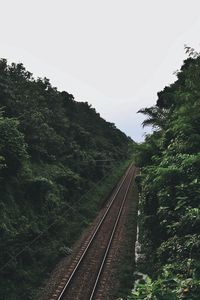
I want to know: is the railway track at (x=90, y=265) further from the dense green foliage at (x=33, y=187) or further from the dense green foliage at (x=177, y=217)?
the dense green foliage at (x=177, y=217)

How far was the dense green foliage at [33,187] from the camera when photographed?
51.9 ft

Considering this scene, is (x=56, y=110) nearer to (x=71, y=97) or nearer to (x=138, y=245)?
(x=71, y=97)

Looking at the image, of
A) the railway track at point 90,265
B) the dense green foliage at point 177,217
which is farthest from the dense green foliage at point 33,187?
the dense green foliage at point 177,217

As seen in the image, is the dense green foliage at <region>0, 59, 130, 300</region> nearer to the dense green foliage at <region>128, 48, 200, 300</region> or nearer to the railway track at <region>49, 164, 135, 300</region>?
the railway track at <region>49, 164, 135, 300</region>

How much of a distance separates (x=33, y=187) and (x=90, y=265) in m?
7.05

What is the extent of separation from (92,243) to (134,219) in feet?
21.7

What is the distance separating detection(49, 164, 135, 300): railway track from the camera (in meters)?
14.1

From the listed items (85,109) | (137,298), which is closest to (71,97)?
(85,109)

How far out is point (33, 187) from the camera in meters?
21.9

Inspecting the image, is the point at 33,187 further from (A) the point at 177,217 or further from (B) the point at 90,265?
(A) the point at 177,217

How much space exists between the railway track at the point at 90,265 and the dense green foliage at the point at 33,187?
1.18m

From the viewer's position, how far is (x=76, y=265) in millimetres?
16906

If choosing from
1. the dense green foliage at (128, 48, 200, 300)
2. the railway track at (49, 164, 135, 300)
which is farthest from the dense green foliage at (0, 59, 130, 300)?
the dense green foliage at (128, 48, 200, 300)

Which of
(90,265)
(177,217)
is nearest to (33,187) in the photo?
(90,265)
